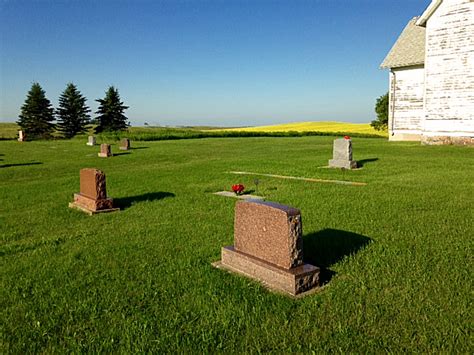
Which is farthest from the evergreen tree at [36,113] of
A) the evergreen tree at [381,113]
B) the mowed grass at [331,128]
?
the evergreen tree at [381,113]

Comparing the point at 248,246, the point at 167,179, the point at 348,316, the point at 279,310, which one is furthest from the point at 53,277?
the point at 167,179

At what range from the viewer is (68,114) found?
66.1 m

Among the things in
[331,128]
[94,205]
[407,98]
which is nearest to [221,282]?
[94,205]

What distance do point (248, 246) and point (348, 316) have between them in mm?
1500

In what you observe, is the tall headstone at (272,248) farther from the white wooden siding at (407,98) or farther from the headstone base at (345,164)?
the white wooden siding at (407,98)

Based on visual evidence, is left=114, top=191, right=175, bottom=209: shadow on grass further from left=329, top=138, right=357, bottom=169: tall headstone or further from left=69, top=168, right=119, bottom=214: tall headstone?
left=329, top=138, right=357, bottom=169: tall headstone

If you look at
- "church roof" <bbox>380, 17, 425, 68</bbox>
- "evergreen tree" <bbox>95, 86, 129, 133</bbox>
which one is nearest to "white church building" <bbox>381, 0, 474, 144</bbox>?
"church roof" <bbox>380, 17, 425, 68</bbox>

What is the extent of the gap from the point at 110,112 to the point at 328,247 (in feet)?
219

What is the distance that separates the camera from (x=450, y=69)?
23.1 m

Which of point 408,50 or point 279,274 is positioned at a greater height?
point 408,50

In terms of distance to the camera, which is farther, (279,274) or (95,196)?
(95,196)

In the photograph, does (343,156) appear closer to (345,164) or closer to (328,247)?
(345,164)

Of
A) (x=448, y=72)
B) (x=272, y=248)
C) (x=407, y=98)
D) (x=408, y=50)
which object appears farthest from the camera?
(x=408, y=50)

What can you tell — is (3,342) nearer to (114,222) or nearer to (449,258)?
(114,222)
